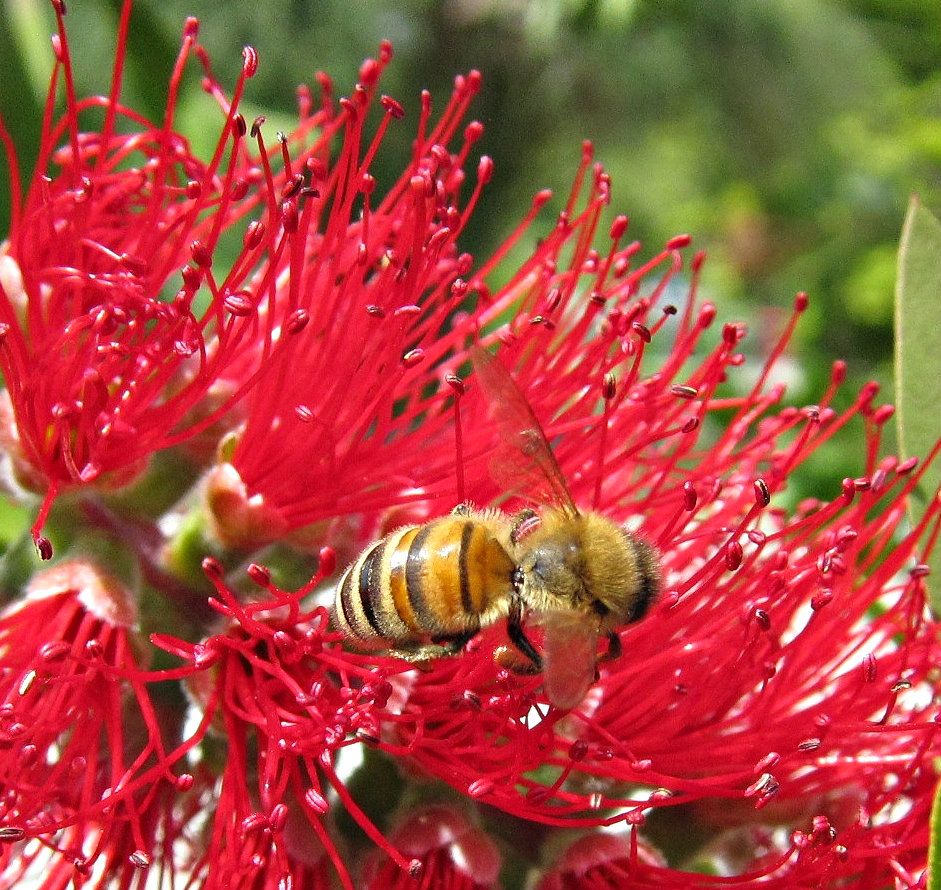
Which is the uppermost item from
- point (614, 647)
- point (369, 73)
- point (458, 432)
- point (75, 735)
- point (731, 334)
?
point (369, 73)

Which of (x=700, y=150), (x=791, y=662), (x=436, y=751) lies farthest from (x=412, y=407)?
(x=700, y=150)

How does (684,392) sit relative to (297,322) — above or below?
above

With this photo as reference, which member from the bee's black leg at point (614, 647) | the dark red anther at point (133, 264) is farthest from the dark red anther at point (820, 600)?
the dark red anther at point (133, 264)

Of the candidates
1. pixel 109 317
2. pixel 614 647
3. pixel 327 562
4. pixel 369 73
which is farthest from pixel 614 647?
pixel 369 73

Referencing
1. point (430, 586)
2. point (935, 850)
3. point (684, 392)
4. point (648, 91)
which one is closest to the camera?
point (935, 850)

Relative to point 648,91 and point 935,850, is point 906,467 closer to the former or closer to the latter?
point 935,850
